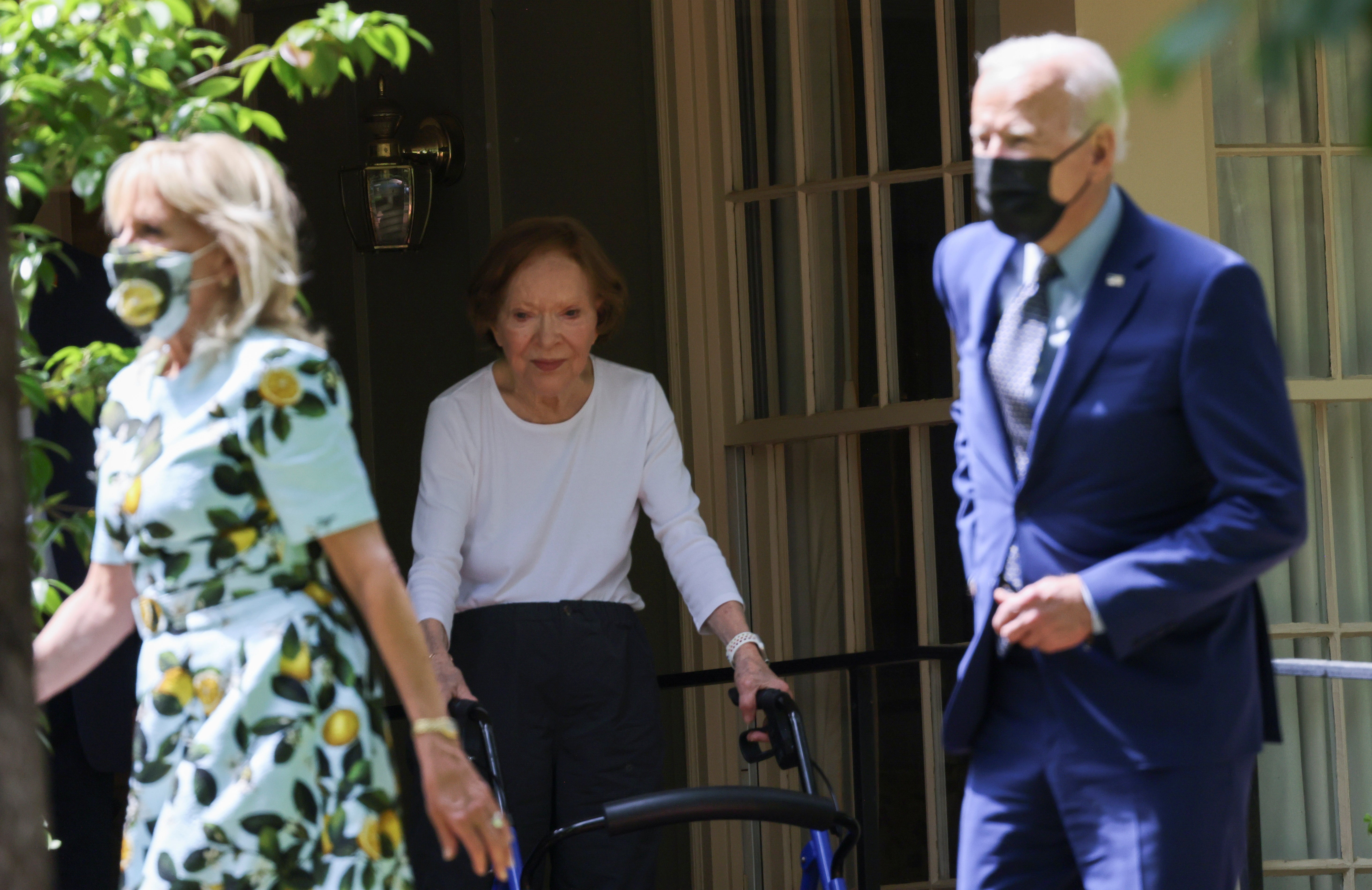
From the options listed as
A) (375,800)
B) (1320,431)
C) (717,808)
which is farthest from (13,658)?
(1320,431)

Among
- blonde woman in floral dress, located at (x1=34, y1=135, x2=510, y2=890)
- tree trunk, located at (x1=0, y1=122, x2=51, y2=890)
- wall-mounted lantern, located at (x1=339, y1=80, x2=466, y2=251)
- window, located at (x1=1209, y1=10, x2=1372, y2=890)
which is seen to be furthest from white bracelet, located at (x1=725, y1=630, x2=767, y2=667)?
wall-mounted lantern, located at (x1=339, y1=80, x2=466, y2=251)

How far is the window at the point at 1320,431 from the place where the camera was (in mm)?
4445

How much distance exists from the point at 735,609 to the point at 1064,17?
6.11ft

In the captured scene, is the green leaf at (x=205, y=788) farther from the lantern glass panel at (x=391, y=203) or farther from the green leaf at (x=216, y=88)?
the lantern glass panel at (x=391, y=203)

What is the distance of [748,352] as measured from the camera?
4.96 m

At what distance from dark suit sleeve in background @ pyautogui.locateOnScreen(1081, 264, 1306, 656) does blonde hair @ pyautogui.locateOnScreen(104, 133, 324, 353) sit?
3.43ft

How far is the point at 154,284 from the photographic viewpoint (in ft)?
6.12

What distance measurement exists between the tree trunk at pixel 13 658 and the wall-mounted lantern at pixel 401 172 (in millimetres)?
4136

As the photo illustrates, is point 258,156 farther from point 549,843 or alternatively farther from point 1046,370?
point 549,843

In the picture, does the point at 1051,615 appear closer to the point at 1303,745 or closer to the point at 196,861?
the point at 196,861

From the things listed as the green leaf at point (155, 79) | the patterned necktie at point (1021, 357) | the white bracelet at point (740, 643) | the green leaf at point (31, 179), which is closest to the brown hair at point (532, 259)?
the white bracelet at point (740, 643)

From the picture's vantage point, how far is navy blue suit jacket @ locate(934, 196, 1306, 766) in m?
1.95

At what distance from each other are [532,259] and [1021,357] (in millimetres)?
1324

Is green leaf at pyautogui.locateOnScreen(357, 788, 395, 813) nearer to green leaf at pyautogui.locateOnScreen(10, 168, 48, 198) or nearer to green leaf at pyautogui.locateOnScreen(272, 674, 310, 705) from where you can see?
green leaf at pyautogui.locateOnScreen(272, 674, 310, 705)
